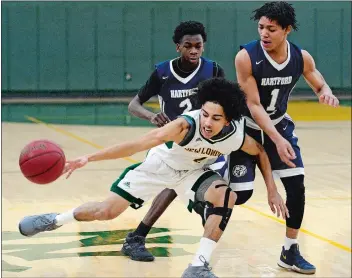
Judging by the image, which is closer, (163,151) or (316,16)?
(163,151)

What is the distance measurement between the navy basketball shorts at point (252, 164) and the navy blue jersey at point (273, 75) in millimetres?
158

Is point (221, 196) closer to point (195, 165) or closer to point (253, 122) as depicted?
point (195, 165)

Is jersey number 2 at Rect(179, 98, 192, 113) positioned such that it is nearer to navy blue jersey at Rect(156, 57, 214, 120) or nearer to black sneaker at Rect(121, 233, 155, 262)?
navy blue jersey at Rect(156, 57, 214, 120)

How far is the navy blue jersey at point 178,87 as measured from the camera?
22.1 feet

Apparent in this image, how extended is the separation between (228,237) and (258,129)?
1384mm

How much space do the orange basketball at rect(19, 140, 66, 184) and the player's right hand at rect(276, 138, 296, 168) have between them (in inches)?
59.4

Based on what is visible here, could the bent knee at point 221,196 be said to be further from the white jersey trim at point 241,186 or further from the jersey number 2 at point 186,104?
the jersey number 2 at point 186,104

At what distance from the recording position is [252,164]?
6281mm

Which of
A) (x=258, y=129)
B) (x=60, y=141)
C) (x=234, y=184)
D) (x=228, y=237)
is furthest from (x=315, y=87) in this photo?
(x=60, y=141)

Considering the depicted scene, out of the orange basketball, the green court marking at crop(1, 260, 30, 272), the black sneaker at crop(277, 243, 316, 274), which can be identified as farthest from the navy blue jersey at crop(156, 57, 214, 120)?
the green court marking at crop(1, 260, 30, 272)

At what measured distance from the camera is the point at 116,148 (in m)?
5.35

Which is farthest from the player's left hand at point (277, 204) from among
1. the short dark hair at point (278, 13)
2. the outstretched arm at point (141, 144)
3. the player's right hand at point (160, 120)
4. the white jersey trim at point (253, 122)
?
the short dark hair at point (278, 13)

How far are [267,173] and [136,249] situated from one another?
1.25 m

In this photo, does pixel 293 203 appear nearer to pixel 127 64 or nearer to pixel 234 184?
pixel 234 184
